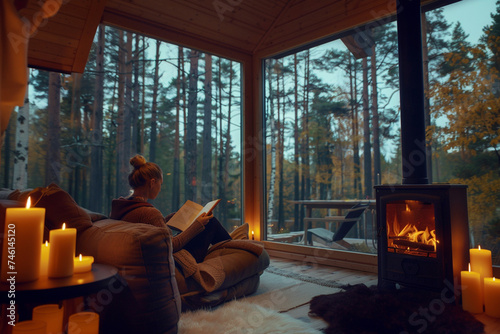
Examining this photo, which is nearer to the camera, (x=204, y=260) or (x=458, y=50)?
(x=204, y=260)

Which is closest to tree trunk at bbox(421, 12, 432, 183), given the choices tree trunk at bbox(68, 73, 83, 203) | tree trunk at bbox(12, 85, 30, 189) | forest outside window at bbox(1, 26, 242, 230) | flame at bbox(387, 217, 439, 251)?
flame at bbox(387, 217, 439, 251)

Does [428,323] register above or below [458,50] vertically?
below

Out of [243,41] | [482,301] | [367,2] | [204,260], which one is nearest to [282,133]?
[243,41]

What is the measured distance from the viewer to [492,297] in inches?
79.1

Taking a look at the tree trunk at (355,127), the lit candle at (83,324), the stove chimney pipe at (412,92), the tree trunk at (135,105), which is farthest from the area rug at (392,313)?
the tree trunk at (135,105)

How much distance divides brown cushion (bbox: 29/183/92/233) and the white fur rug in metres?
0.77

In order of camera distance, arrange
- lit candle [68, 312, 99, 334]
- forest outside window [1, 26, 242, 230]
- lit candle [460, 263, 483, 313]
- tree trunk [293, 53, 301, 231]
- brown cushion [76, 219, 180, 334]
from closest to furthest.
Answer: lit candle [68, 312, 99, 334]
brown cushion [76, 219, 180, 334]
lit candle [460, 263, 483, 313]
forest outside window [1, 26, 242, 230]
tree trunk [293, 53, 301, 231]

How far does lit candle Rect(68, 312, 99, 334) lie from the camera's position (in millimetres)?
1194

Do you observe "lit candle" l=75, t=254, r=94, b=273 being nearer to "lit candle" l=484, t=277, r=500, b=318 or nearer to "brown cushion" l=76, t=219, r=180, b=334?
"brown cushion" l=76, t=219, r=180, b=334

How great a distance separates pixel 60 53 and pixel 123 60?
193cm

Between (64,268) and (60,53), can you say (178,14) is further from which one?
(64,268)

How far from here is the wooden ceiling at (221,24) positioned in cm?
267

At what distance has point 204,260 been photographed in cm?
242

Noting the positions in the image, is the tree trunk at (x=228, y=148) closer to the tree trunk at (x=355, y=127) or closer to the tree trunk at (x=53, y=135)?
the tree trunk at (x=355, y=127)
